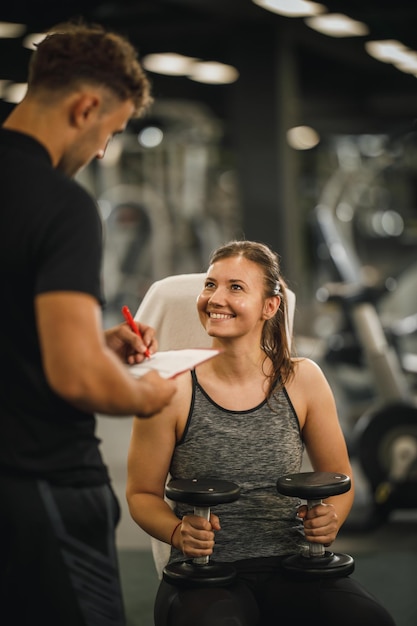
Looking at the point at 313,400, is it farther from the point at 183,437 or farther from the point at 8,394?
the point at 8,394

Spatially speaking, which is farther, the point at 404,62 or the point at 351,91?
the point at 351,91

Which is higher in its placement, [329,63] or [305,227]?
[329,63]

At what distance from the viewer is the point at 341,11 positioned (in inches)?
203

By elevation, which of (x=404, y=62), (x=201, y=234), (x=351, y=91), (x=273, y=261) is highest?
(x=273, y=261)

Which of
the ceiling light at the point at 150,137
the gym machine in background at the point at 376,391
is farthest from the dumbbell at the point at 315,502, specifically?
the ceiling light at the point at 150,137

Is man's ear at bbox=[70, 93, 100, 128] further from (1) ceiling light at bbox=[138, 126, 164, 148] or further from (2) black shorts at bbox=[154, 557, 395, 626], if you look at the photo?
(1) ceiling light at bbox=[138, 126, 164, 148]

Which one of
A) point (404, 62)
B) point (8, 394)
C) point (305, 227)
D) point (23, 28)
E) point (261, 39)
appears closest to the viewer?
point (8, 394)

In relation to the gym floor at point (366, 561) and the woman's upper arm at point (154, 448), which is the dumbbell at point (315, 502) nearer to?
the woman's upper arm at point (154, 448)

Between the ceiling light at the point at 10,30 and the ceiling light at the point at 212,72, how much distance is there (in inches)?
86.8

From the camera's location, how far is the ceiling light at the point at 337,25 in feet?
17.6

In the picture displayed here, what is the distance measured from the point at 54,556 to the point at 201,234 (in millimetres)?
7145

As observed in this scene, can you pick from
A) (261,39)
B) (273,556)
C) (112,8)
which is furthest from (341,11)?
(273,556)

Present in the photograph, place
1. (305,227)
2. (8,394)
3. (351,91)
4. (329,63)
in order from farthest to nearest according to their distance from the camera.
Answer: (305,227), (351,91), (329,63), (8,394)

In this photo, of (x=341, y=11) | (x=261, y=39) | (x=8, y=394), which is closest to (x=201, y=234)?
(x=261, y=39)
